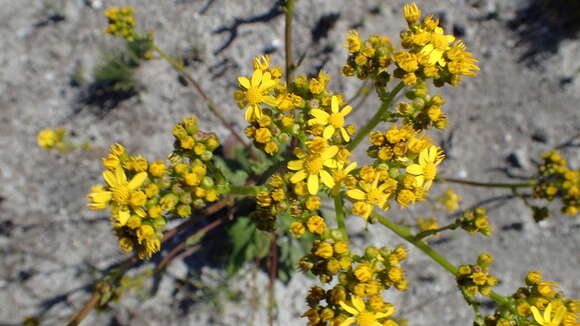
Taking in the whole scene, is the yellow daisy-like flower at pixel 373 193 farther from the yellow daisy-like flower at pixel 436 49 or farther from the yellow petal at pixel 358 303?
the yellow daisy-like flower at pixel 436 49

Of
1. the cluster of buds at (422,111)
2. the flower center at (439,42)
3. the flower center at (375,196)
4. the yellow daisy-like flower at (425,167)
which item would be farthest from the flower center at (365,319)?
the flower center at (439,42)

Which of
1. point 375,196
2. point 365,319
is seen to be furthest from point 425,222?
point 365,319

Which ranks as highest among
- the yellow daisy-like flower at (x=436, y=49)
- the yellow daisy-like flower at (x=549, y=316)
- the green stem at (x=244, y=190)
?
the yellow daisy-like flower at (x=436, y=49)

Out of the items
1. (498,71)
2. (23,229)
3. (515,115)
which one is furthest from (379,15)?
(23,229)

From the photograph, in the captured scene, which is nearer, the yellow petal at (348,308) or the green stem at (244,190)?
the yellow petal at (348,308)

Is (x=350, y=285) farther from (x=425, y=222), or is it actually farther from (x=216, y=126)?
(x=216, y=126)

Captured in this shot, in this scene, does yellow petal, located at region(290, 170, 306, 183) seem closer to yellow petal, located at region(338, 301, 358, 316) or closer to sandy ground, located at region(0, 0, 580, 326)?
yellow petal, located at region(338, 301, 358, 316)

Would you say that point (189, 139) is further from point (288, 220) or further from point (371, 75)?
point (288, 220)
